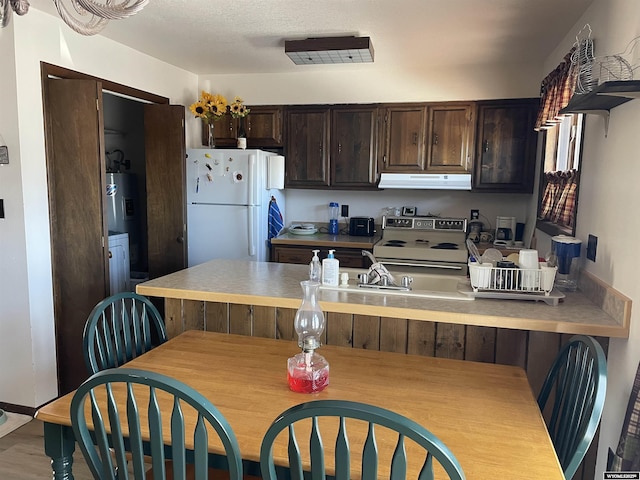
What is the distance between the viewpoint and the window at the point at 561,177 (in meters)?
2.64

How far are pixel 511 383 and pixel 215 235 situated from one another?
3.03 meters

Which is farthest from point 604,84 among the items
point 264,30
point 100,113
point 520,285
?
point 100,113

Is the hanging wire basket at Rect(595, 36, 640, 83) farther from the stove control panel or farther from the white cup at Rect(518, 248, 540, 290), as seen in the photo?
the stove control panel

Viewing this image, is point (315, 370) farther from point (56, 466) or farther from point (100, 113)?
point (100, 113)

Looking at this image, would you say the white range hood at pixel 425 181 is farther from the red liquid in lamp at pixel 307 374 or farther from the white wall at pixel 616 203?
the red liquid in lamp at pixel 307 374

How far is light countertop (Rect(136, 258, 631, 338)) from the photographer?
1.74 metres

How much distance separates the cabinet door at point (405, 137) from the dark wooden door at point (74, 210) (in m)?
2.38

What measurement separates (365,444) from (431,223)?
3.53 meters

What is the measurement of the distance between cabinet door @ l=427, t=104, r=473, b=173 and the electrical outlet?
1.90 metres

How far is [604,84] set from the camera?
1661 millimetres

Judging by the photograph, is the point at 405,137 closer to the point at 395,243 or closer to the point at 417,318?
the point at 395,243

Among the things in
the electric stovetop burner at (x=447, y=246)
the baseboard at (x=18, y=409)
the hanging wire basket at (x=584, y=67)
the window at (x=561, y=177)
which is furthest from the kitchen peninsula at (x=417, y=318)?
the electric stovetop burner at (x=447, y=246)

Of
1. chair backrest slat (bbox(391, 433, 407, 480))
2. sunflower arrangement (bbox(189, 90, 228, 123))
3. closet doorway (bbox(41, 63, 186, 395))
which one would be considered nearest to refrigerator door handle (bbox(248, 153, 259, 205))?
sunflower arrangement (bbox(189, 90, 228, 123))

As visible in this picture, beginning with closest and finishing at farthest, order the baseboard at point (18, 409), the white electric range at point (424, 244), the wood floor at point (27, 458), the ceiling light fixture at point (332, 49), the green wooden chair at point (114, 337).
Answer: the green wooden chair at point (114, 337), the wood floor at point (27, 458), the baseboard at point (18, 409), the ceiling light fixture at point (332, 49), the white electric range at point (424, 244)
